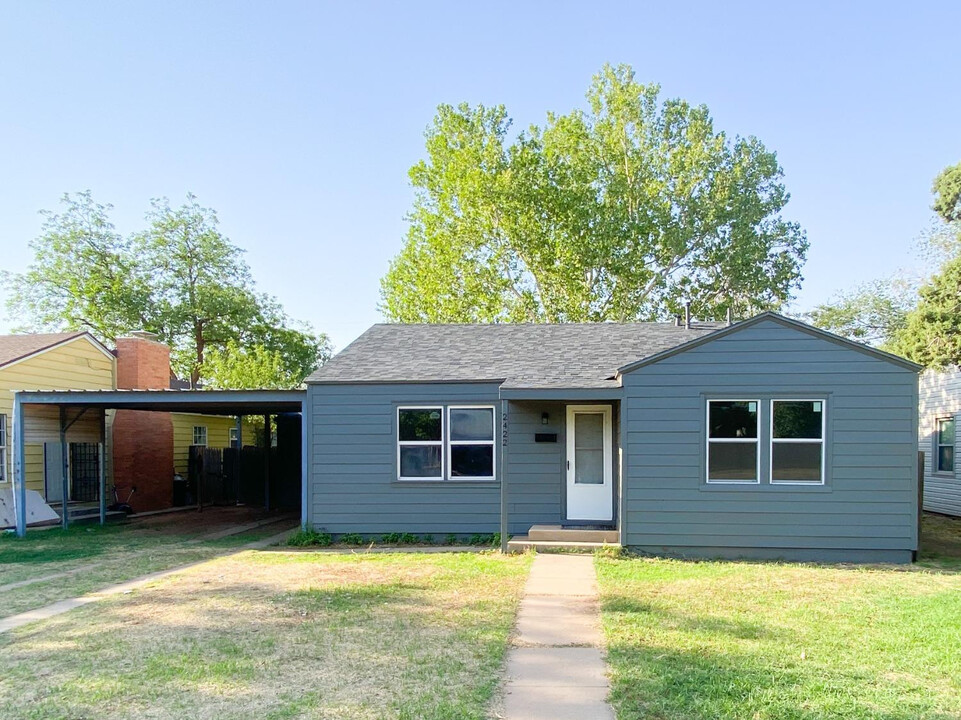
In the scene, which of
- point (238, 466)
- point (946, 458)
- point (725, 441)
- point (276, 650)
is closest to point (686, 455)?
point (725, 441)

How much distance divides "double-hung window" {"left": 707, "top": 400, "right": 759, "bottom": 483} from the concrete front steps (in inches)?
70.1

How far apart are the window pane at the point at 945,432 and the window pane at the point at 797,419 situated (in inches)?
324

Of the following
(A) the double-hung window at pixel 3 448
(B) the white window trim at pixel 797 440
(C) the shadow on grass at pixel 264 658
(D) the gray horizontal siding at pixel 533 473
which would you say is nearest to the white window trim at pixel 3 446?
(A) the double-hung window at pixel 3 448

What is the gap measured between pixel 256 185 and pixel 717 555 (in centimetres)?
1707

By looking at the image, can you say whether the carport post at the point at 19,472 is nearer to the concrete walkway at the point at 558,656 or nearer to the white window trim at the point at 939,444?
the concrete walkway at the point at 558,656

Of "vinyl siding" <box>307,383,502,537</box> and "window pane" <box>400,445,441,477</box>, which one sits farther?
"window pane" <box>400,445,441,477</box>

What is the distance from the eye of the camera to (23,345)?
16.4 metres

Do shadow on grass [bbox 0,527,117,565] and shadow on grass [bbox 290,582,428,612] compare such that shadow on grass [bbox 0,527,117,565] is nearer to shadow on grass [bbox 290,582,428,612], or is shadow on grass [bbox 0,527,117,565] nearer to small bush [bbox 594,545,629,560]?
shadow on grass [bbox 290,582,428,612]

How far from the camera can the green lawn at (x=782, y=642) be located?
4910 mm

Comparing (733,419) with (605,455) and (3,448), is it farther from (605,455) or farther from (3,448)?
(3,448)

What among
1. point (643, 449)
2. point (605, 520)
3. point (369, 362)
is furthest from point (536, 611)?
point (369, 362)

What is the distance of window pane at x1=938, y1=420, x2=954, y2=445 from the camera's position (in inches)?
668

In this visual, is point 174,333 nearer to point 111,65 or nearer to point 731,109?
point 111,65

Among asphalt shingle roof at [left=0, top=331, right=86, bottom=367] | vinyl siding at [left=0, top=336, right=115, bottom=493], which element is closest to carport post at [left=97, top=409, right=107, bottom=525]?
vinyl siding at [left=0, top=336, right=115, bottom=493]
